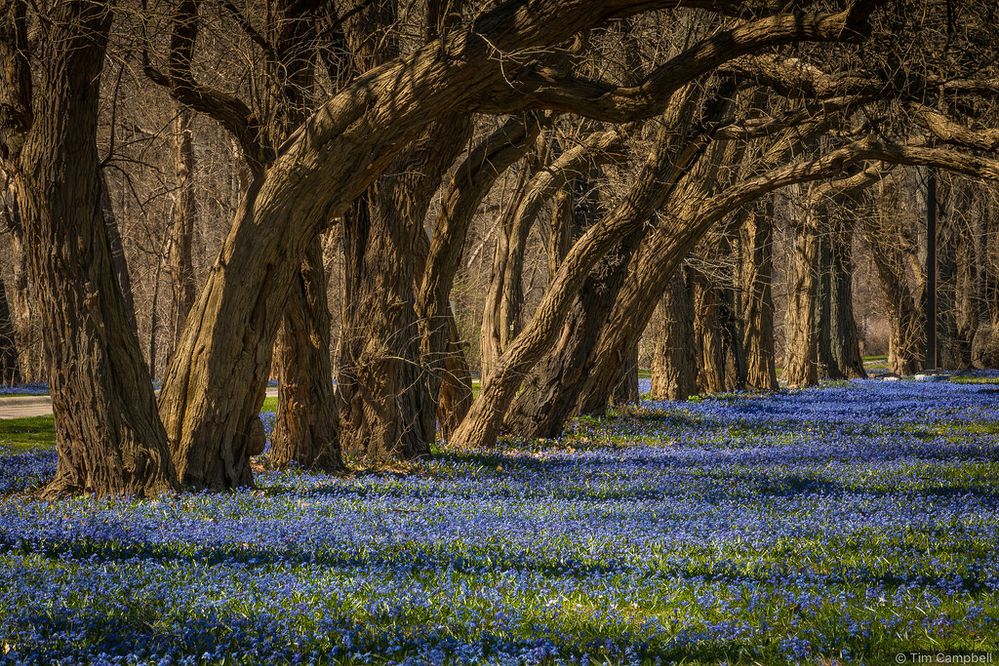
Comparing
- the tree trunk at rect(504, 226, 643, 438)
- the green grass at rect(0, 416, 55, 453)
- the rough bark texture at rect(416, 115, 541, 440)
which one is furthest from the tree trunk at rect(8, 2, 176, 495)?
the tree trunk at rect(504, 226, 643, 438)

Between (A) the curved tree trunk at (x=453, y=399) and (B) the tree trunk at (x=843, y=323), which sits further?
(B) the tree trunk at (x=843, y=323)

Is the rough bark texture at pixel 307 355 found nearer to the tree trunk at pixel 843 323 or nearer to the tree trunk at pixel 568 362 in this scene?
the tree trunk at pixel 568 362

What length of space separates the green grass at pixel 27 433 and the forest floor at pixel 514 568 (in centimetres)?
426

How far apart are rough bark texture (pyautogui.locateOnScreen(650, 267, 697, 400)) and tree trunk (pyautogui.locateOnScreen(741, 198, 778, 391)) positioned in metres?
3.50

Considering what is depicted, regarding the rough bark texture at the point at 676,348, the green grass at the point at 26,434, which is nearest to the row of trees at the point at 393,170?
the rough bark texture at the point at 676,348

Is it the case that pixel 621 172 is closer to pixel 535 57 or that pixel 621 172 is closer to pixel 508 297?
pixel 508 297

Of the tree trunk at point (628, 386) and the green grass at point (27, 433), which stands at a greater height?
the tree trunk at point (628, 386)

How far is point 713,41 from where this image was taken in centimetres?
801

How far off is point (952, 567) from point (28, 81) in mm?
7702

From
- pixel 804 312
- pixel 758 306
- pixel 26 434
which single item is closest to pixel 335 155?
pixel 26 434

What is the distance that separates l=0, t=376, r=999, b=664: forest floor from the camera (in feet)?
13.9

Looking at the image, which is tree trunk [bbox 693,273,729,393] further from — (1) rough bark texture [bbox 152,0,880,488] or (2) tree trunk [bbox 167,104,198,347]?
(1) rough bark texture [bbox 152,0,880,488]

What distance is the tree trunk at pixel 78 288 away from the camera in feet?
25.7

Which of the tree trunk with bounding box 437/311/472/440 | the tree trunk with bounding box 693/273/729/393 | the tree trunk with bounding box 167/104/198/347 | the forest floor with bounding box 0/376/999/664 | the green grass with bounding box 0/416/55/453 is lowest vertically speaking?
the forest floor with bounding box 0/376/999/664
